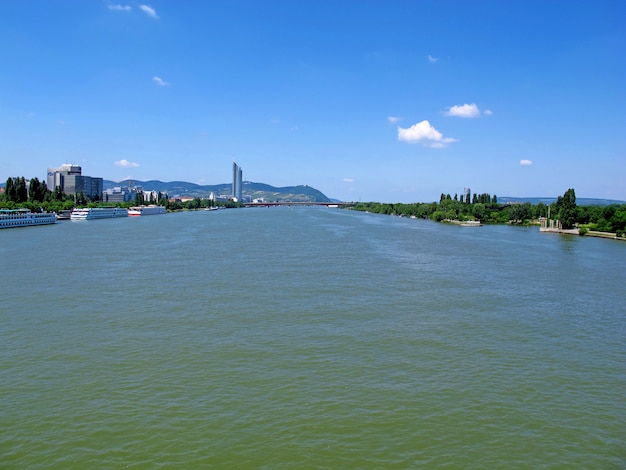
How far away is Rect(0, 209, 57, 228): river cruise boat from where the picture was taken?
25828 mm

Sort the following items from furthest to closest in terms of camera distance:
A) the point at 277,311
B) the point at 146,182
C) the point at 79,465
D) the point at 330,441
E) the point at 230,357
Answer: the point at 146,182 → the point at 277,311 → the point at 230,357 → the point at 330,441 → the point at 79,465

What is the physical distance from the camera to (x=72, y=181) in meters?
73.4

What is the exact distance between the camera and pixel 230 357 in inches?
215

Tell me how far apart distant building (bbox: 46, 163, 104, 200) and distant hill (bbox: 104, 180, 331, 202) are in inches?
3556

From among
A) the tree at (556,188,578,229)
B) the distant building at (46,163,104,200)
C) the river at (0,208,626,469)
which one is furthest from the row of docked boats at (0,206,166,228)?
the tree at (556,188,578,229)

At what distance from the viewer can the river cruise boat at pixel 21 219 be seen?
25828 millimetres

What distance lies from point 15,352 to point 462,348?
554cm

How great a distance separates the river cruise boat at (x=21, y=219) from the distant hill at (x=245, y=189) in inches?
5447

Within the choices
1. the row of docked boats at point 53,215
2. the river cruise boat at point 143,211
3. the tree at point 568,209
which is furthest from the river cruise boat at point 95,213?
the tree at point 568,209

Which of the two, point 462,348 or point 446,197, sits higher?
point 446,197

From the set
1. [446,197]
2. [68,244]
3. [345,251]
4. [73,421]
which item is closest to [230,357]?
[73,421]

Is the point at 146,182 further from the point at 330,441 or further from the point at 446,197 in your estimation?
the point at 330,441

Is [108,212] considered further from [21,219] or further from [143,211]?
[21,219]

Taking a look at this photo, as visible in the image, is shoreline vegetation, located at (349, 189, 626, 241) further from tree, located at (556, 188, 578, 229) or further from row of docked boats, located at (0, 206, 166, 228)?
row of docked boats, located at (0, 206, 166, 228)
